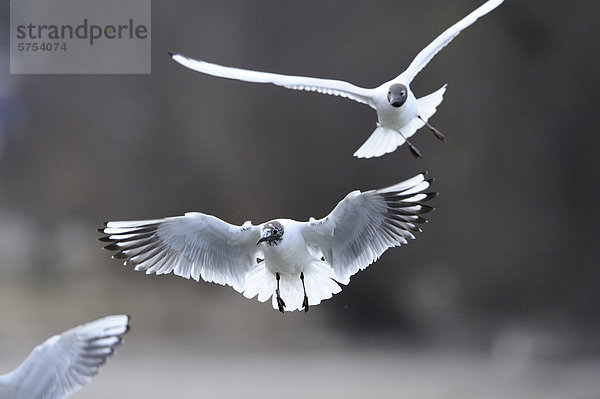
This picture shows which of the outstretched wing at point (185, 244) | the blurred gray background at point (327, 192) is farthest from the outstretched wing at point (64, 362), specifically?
the blurred gray background at point (327, 192)

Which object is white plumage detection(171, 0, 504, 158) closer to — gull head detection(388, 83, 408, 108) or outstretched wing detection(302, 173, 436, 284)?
gull head detection(388, 83, 408, 108)

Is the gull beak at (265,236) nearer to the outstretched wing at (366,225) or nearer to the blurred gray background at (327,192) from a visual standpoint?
the outstretched wing at (366,225)

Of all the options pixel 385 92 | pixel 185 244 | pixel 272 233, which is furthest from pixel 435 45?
pixel 185 244

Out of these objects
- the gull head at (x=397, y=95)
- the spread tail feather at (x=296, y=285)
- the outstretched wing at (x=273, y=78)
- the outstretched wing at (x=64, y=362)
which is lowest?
the outstretched wing at (x=64, y=362)

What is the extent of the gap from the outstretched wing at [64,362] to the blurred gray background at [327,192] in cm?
141

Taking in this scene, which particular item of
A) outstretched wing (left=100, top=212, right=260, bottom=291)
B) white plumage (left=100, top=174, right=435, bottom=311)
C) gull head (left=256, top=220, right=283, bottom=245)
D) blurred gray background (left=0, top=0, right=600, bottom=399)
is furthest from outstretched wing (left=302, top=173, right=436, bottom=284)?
blurred gray background (left=0, top=0, right=600, bottom=399)

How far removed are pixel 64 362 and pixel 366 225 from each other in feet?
3.30

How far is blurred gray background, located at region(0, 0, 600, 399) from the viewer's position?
11.8ft

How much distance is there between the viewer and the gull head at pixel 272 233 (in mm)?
2527

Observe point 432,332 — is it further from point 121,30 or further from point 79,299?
point 121,30

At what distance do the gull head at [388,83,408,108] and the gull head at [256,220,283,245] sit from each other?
1.66 ft

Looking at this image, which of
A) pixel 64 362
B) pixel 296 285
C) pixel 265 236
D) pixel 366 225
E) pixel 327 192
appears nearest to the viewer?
pixel 64 362

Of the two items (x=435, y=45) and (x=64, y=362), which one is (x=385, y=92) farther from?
(x=64, y=362)

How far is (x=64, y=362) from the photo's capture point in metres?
2.11
